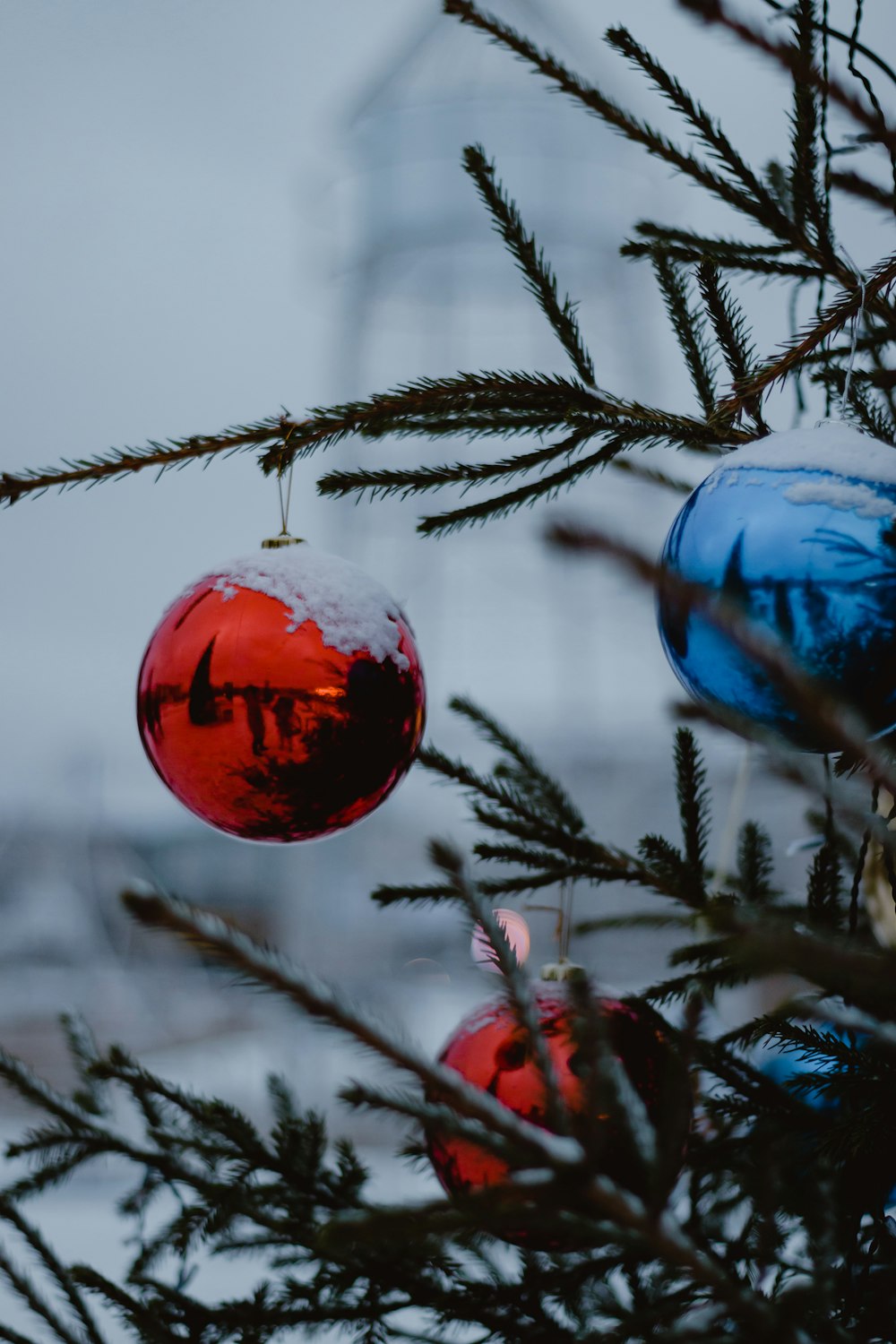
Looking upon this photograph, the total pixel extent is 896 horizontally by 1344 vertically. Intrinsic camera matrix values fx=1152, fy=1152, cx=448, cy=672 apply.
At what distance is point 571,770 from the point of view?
7492mm

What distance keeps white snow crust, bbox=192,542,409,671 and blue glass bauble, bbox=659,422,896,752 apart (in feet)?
0.70

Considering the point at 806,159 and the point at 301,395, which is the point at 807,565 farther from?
the point at 301,395

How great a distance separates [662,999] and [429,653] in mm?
6183

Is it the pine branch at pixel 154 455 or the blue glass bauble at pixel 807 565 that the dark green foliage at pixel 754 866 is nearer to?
the blue glass bauble at pixel 807 565

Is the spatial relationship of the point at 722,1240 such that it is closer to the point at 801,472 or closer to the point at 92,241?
the point at 801,472

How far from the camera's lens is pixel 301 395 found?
8344 millimetres

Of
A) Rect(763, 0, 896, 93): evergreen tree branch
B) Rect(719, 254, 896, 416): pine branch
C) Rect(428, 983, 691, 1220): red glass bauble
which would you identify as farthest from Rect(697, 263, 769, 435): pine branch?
Rect(428, 983, 691, 1220): red glass bauble

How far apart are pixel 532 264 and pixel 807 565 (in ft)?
0.83

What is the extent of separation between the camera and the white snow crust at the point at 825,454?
55 cm

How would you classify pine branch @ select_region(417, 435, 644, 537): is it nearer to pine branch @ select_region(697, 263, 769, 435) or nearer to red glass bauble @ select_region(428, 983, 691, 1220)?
pine branch @ select_region(697, 263, 769, 435)

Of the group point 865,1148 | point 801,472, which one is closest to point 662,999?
point 865,1148

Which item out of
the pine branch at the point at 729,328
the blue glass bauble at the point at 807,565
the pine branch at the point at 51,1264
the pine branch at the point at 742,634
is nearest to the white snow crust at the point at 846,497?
the blue glass bauble at the point at 807,565

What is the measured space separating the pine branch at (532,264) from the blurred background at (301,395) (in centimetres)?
447

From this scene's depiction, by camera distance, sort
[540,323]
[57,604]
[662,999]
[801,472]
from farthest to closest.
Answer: [57,604], [540,323], [662,999], [801,472]
